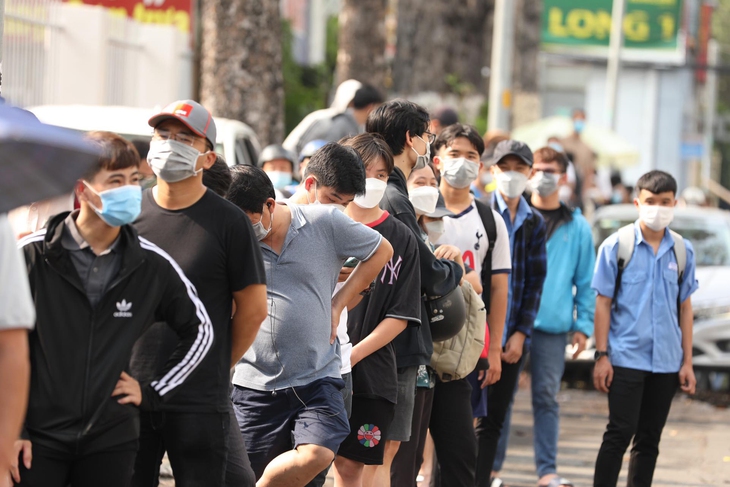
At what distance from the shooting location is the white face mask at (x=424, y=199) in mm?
5996

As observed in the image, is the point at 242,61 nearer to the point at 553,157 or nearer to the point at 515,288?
the point at 553,157

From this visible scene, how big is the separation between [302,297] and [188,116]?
0.97m

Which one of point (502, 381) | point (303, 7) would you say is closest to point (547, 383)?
point (502, 381)

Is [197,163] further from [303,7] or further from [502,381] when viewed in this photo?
[303,7]

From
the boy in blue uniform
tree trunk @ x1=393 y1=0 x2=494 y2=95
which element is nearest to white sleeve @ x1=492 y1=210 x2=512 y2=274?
the boy in blue uniform

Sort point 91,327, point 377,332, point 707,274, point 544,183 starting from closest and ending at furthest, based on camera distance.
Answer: point 91,327 < point 377,332 < point 544,183 < point 707,274

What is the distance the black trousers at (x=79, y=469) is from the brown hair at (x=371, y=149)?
6.38 feet

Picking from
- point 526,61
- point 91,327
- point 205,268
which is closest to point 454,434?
point 205,268

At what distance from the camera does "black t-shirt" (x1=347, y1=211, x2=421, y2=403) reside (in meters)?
5.35

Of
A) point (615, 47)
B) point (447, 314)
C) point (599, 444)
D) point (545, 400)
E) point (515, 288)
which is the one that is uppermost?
point (615, 47)

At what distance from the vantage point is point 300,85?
2306 centimetres

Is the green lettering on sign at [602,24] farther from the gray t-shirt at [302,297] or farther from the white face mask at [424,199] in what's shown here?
the gray t-shirt at [302,297]

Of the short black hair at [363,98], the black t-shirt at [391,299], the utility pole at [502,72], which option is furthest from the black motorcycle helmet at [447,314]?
the utility pole at [502,72]

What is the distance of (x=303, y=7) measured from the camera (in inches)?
1223
